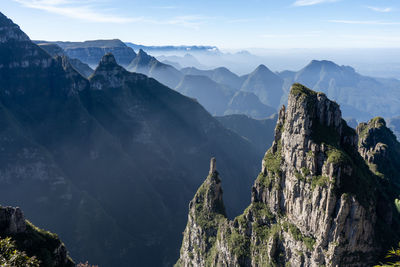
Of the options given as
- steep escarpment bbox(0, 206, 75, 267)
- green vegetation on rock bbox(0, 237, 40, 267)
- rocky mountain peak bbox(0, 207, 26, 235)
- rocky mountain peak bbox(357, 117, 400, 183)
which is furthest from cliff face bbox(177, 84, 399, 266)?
rocky mountain peak bbox(0, 207, 26, 235)

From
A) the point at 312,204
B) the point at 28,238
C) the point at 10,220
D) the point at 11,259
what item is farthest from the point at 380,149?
the point at 11,259

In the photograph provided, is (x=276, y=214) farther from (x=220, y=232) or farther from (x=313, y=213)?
(x=220, y=232)

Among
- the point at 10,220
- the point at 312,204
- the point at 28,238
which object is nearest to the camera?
the point at 10,220

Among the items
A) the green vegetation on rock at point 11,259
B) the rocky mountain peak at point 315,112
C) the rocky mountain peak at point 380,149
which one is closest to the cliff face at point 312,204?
the rocky mountain peak at point 315,112

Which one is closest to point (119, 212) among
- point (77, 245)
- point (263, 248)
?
point (77, 245)

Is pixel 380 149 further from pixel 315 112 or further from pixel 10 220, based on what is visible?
pixel 10 220

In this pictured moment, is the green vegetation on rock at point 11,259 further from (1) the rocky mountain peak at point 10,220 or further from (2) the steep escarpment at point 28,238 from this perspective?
(1) the rocky mountain peak at point 10,220
